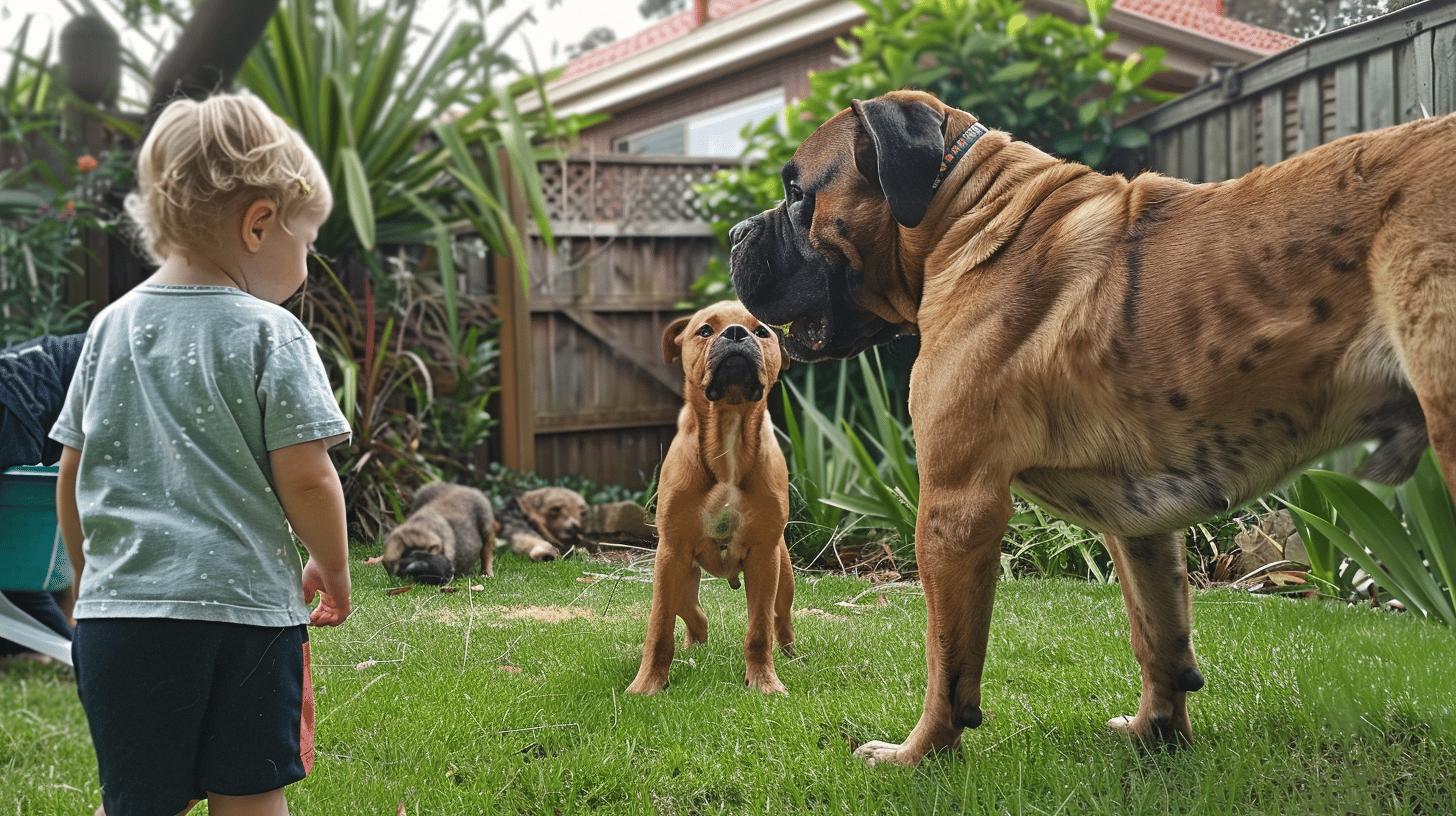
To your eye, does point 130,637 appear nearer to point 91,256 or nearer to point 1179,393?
point 1179,393

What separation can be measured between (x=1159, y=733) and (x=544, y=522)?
3361mm

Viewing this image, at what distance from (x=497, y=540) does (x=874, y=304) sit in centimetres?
329

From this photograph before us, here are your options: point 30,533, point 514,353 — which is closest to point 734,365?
point 30,533

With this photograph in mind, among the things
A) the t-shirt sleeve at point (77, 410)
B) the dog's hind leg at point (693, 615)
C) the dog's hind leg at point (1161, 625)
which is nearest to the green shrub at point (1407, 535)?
the dog's hind leg at point (1161, 625)

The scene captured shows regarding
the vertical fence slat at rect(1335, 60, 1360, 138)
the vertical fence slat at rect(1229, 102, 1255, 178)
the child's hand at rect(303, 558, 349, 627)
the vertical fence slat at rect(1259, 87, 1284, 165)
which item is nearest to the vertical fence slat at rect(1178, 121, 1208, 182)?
the vertical fence slat at rect(1229, 102, 1255, 178)

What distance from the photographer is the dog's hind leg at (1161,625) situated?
2.05 meters

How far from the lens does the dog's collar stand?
1.98 m

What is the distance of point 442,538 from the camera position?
426 centimetres

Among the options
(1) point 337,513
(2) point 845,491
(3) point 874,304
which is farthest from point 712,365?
(2) point 845,491

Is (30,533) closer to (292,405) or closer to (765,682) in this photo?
(292,405)

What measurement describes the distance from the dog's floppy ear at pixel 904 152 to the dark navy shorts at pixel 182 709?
125 cm

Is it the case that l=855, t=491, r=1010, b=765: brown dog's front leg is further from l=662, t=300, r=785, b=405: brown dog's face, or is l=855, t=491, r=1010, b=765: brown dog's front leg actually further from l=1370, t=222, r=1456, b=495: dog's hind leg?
l=662, t=300, r=785, b=405: brown dog's face

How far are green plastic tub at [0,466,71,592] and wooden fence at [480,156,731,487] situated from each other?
234 cm

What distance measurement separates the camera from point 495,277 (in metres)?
6.36
